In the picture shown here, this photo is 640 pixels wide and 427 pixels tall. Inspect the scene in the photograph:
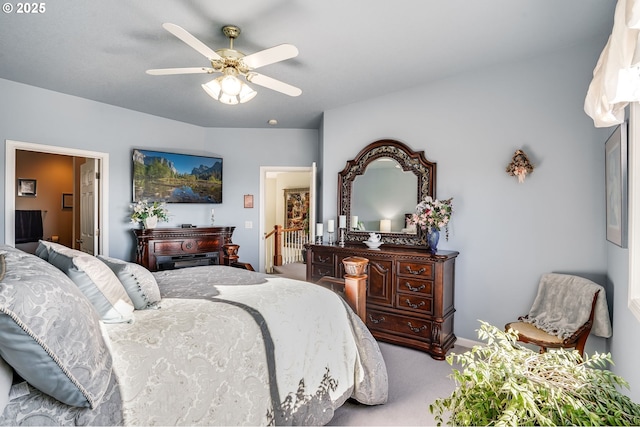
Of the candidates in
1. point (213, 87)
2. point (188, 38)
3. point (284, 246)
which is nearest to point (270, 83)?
point (213, 87)

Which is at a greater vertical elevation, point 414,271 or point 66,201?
point 66,201

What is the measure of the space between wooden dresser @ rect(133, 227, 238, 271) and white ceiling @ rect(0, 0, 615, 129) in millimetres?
1778

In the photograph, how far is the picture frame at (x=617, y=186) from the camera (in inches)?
71.4

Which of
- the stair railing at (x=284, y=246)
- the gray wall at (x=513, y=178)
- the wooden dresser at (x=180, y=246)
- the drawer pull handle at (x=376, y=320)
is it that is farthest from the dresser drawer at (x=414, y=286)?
the stair railing at (x=284, y=246)

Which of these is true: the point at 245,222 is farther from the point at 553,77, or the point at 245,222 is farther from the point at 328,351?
the point at 553,77

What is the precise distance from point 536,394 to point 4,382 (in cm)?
144

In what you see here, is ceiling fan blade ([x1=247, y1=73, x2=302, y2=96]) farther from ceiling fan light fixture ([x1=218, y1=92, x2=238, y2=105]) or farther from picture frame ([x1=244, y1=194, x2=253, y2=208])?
picture frame ([x1=244, y1=194, x2=253, y2=208])

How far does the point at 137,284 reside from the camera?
5.50ft

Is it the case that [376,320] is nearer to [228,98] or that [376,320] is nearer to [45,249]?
[228,98]

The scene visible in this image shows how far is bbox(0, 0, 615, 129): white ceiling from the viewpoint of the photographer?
2.16 m

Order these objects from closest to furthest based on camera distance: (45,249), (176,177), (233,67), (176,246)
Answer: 1. (45,249)
2. (233,67)
3. (176,246)
4. (176,177)

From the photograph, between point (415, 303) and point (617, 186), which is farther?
point (415, 303)

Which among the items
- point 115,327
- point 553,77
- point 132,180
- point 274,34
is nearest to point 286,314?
point 115,327

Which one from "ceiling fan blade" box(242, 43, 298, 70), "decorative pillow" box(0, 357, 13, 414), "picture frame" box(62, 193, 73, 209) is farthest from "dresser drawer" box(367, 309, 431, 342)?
"picture frame" box(62, 193, 73, 209)
